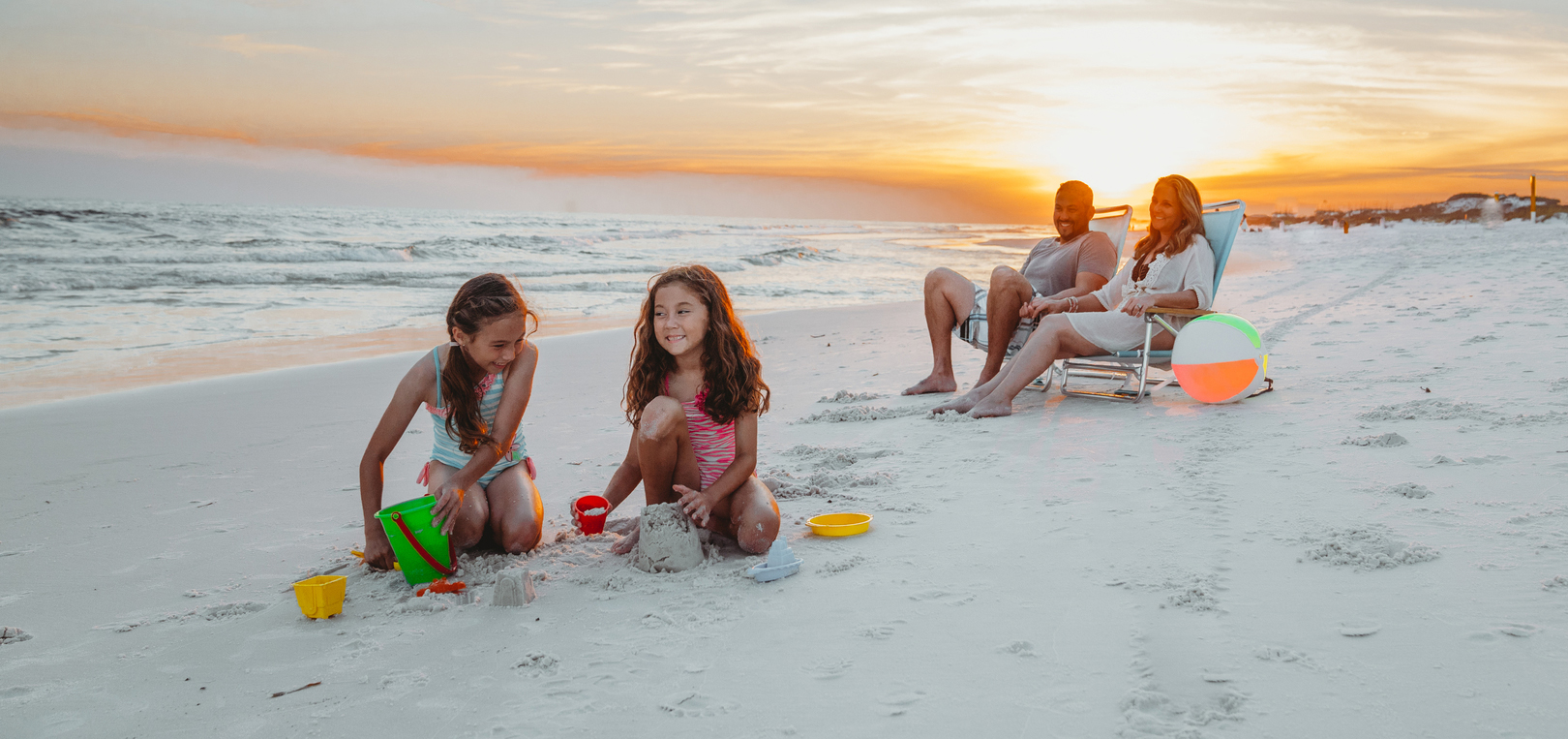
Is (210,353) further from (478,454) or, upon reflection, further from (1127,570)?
(1127,570)

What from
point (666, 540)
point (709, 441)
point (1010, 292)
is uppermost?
point (1010, 292)

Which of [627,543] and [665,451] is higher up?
[665,451]

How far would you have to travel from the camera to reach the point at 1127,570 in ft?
8.62

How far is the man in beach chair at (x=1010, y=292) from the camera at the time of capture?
18.3 ft

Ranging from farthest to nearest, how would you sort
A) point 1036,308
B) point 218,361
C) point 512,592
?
point 218,361 < point 1036,308 < point 512,592

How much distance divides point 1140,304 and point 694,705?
388 centimetres

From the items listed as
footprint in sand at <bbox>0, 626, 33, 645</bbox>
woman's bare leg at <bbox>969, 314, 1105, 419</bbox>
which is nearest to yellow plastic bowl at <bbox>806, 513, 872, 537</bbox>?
woman's bare leg at <bbox>969, 314, 1105, 419</bbox>

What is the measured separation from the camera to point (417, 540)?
9.06 ft

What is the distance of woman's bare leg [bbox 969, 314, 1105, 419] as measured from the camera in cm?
500

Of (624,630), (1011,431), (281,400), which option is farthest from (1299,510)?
(281,400)

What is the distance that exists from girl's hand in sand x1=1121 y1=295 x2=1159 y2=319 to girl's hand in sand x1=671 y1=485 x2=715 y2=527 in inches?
124

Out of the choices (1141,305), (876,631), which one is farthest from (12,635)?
(1141,305)

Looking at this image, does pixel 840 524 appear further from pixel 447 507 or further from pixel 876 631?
pixel 447 507

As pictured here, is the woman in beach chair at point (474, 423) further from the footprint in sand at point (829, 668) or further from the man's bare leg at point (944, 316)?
the man's bare leg at point (944, 316)
